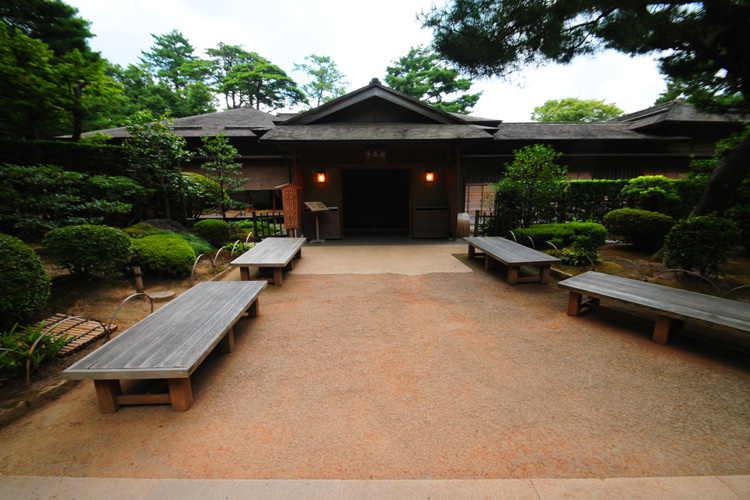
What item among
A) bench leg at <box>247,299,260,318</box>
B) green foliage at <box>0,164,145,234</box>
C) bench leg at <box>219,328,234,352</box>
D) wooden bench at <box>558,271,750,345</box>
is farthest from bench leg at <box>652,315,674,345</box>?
green foliage at <box>0,164,145,234</box>

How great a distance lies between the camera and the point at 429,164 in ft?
31.8

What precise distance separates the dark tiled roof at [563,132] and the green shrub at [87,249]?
1275 centimetres

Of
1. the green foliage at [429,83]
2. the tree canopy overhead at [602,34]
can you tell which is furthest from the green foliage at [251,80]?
the tree canopy overhead at [602,34]

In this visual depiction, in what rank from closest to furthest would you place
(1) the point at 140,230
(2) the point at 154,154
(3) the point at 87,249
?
1. (3) the point at 87,249
2. (1) the point at 140,230
3. (2) the point at 154,154

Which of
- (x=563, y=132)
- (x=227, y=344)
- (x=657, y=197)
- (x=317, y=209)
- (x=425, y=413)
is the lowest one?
(x=425, y=413)

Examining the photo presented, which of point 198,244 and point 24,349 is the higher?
point 198,244

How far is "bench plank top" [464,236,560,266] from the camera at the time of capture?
17.5 ft

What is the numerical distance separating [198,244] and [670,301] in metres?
8.58

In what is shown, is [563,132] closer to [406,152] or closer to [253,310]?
[406,152]

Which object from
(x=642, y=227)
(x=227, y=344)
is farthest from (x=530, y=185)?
(x=227, y=344)

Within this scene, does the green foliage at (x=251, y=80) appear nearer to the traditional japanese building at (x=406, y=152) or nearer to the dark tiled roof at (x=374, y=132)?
the traditional japanese building at (x=406, y=152)

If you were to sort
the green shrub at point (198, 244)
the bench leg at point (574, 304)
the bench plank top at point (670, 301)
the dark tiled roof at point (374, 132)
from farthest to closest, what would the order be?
the dark tiled roof at point (374, 132) → the green shrub at point (198, 244) → the bench leg at point (574, 304) → the bench plank top at point (670, 301)

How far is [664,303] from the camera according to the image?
134 inches

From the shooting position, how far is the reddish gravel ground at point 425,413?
79.4 inches
